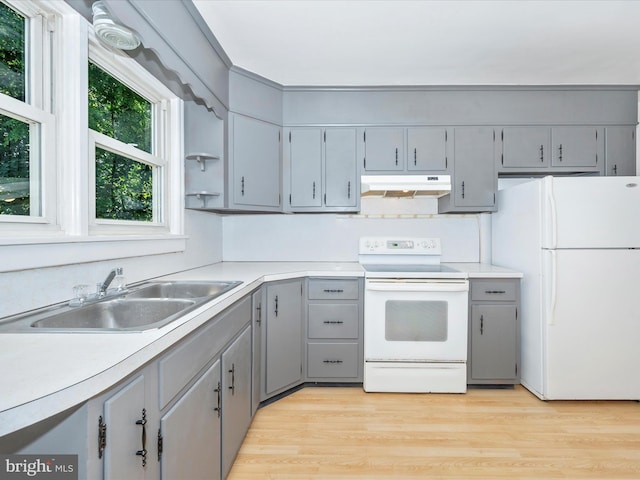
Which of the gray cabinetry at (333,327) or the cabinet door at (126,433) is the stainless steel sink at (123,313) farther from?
the gray cabinetry at (333,327)

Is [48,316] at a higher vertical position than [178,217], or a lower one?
lower

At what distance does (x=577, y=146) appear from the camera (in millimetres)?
2908

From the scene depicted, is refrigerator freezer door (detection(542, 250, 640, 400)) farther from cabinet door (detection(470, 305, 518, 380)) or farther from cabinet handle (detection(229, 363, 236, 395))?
cabinet handle (detection(229, 363, 236, 395))

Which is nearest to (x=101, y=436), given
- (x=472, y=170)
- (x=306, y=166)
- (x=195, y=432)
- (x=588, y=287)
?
(x=195, y=432)

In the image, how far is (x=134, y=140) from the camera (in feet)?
6.95

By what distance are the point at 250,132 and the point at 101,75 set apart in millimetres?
1132

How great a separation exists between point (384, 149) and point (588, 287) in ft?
5.77

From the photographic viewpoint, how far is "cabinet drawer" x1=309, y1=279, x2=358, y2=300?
268 cm

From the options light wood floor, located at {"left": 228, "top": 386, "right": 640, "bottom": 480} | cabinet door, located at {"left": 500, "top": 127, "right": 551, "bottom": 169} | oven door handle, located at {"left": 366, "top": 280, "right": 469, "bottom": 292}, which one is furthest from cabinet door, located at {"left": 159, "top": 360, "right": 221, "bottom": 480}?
cabinet door, located at {"left": 500, "top": 127, "right": 551, "bottom": 169}

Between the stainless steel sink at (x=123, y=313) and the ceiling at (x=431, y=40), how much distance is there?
1573 millimetres

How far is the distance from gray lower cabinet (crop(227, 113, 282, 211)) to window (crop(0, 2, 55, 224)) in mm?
1281

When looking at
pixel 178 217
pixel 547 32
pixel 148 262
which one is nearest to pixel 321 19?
pixel 547 32

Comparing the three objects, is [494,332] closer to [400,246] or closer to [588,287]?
[588,287]

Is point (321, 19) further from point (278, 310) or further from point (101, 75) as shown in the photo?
point (278, 310)
